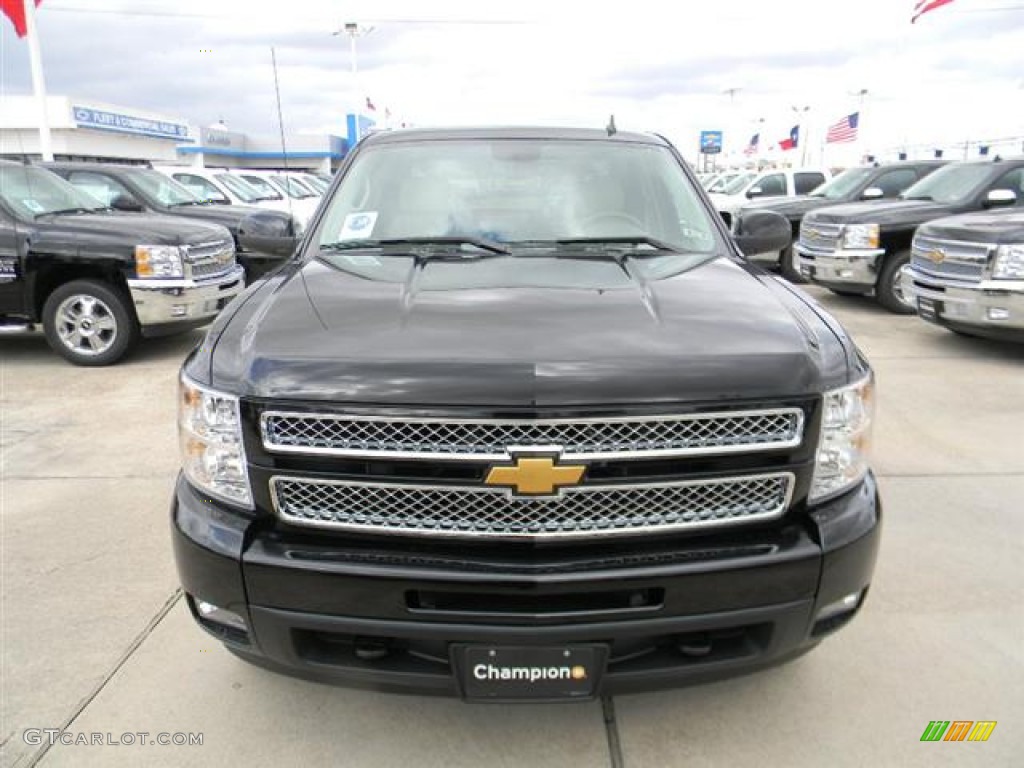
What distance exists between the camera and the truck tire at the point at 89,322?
7.05m

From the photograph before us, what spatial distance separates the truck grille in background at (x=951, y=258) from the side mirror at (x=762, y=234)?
434cm

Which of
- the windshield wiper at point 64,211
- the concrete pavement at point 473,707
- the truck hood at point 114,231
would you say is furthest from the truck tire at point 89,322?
the concrete pavement at point 473,707

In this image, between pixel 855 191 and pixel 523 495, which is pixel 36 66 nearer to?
pixel 855 191

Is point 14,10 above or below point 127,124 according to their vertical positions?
above

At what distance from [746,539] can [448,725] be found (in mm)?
1140

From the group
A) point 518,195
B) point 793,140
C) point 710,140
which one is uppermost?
point 518,195

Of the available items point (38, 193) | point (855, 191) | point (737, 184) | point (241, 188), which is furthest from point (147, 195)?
point (737, 184)

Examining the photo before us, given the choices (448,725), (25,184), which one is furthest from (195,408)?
(25,184)

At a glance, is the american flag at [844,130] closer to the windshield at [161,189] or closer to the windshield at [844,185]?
the windshield at [844,185]

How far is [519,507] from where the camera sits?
2.00 m

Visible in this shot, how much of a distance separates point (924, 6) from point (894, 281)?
1424 centimetres

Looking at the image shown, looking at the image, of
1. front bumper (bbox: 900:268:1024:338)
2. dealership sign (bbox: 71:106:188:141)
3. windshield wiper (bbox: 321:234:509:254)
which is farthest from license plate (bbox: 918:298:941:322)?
dealership sign (bbox: 71:106:188:141)

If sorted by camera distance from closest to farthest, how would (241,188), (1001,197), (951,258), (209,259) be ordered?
(951,258), (209,259), (1001,197), (241,188)

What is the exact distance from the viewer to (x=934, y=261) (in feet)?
24.6
